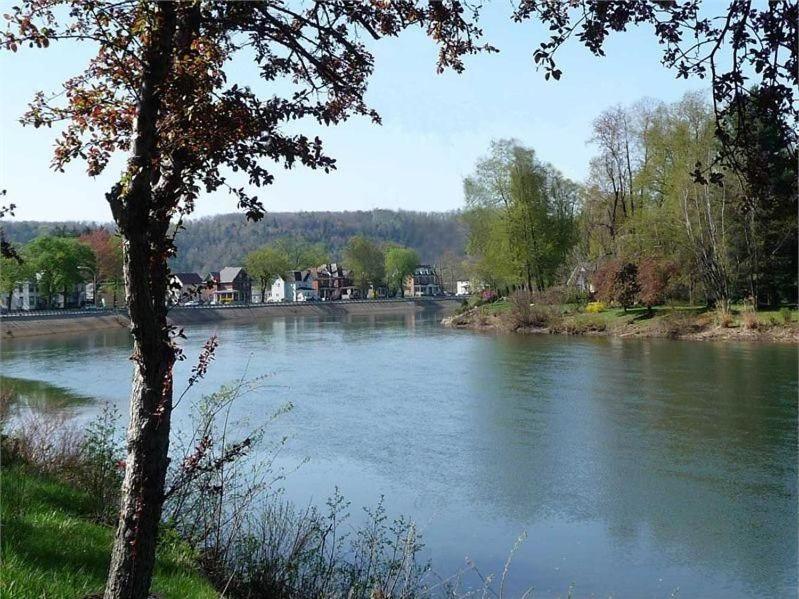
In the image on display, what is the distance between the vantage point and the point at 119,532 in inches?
118

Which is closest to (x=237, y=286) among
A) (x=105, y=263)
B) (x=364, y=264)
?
(x=364, y=264)

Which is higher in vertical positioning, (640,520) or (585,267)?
(585,267)

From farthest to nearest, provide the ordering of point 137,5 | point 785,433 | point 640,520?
point 785,433
point 640,520
point 137,5

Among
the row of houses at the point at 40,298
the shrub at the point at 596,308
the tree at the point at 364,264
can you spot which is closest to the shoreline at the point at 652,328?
the shrub at the point at 596,308

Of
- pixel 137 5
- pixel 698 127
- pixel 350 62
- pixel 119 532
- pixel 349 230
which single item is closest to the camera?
pixel 137 5

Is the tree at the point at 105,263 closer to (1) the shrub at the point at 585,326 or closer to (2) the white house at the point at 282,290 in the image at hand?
(1) the shrub at the point at 585,326

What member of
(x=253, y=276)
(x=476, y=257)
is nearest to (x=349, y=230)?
(x=253, y=276)

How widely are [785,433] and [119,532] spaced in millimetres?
12310

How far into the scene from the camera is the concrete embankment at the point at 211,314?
1751 inches

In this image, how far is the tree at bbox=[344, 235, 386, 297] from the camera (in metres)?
95.8

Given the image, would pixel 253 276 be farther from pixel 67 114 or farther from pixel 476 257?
pixel 67 114

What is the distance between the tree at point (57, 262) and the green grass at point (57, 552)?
53.7 metres

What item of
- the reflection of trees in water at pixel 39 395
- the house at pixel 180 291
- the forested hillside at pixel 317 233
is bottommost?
the reflection of trees in water at pixel 39 395

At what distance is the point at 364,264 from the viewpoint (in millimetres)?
95812
